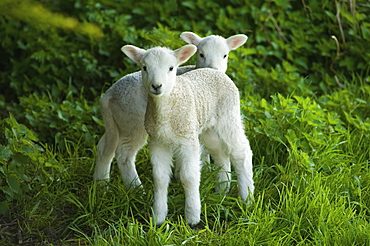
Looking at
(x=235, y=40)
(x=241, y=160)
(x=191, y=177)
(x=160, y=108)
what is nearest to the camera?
(x=160, y=108)

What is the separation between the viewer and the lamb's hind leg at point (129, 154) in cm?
462

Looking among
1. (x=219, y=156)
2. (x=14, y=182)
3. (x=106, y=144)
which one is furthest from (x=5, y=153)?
(x=219, y=156)

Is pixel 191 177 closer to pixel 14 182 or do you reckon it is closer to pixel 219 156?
pixel 219 156

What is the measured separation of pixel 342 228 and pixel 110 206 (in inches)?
73.1

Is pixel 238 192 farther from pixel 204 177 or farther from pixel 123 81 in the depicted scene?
pixel 123 81

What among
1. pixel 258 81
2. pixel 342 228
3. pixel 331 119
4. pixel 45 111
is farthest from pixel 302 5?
pixel 342 228

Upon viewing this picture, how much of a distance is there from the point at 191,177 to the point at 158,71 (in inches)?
34.3

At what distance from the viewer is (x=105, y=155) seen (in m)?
4.80

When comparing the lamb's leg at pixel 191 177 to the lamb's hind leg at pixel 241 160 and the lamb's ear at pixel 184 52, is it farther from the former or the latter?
the lamb's ear at pixel 184 52

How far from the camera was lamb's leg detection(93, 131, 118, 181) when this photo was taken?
475cm

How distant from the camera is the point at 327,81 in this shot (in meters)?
7.01

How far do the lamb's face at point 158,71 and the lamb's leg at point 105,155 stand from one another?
1040 millimetres

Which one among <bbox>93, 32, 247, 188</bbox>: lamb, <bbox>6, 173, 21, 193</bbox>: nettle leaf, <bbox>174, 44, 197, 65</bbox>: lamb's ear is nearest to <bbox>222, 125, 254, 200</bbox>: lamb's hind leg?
<bbox>93, 32, 247, 188</bbox>: lamb

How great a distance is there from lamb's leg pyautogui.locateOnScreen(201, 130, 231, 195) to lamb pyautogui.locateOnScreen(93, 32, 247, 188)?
0.54m
